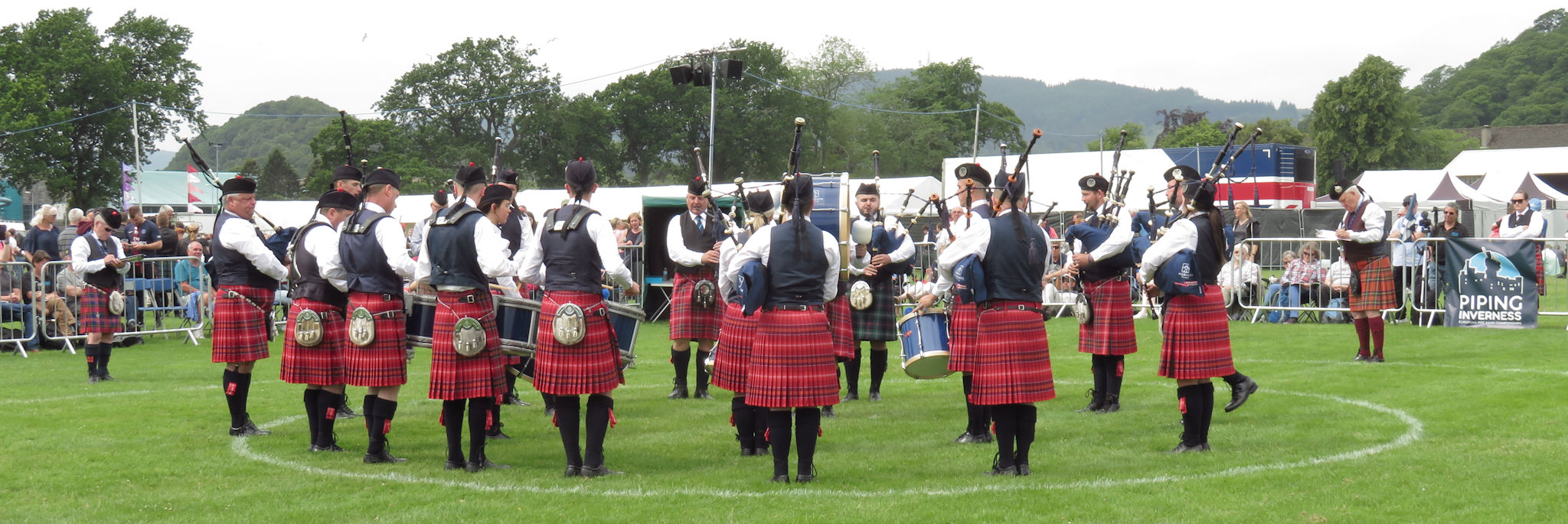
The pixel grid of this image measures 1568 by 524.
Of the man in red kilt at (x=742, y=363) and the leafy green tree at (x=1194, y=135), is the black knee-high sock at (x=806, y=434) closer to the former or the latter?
the man in red kilt at (x=742, y=363)

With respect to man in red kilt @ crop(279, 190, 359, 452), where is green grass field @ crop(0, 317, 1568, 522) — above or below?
below

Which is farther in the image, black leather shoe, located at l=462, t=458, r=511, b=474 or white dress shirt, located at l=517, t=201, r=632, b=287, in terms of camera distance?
black leather shoe, located at l=462, t=458, r=511, b=474

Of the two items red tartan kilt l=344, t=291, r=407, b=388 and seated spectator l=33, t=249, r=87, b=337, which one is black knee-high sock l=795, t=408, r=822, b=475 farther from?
seated spectator l=33, t=249, r=87, b=337

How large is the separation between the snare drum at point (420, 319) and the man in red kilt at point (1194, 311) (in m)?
3.64

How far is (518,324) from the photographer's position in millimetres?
5785

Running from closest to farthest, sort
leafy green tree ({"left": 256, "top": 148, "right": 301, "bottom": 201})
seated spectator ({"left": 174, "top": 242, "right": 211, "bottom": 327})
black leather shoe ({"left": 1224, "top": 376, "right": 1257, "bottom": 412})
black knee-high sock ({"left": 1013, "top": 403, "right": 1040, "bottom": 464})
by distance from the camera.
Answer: black knee-high sock ({"left": 1013, "top": 403, "right": 1040, "bottom": 464}), black leather shoe ({"left": 1224, "top": 376, "right": 1257, "bottom": 412}), seated spectator ({"left": 174, "top": 242, "right": 211, "bottom": 327}), leafy green tree ({"left": 256, "top": 148, "right": 301, "bottom": 201})

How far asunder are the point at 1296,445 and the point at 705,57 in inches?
780

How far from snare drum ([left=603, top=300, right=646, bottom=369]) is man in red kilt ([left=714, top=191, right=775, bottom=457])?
48cm

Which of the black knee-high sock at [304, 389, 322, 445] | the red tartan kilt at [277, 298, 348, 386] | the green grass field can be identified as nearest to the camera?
the green grass field

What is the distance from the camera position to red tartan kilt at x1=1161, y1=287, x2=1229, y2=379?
6.04 m

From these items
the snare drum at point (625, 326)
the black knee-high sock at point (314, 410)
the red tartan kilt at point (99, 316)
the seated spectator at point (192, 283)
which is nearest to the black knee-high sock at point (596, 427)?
the snare drum at point (625, 326)

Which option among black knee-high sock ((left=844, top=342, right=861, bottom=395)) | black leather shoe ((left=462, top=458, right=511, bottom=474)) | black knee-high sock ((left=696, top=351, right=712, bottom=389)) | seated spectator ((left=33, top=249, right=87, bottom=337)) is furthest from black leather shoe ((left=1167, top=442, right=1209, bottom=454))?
seated spectator ((left=33, top=249, right=87, bottom=337))

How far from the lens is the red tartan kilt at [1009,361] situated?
17.6 feet

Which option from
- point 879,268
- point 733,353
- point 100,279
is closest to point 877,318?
point 879,268
